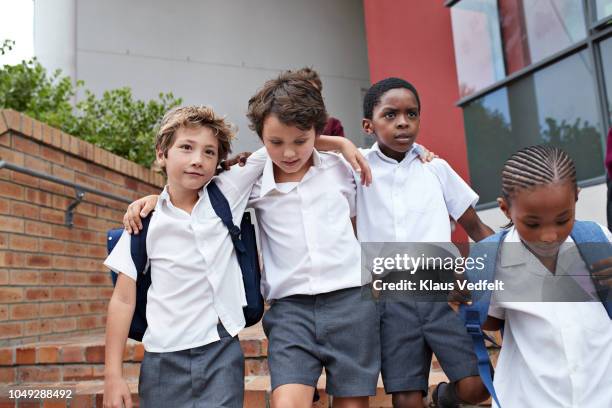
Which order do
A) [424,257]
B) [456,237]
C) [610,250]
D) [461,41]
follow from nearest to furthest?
[610,250], [424,257], [461,41], [456,237]

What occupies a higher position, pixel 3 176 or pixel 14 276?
pixel 3 176

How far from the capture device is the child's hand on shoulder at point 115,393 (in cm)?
195

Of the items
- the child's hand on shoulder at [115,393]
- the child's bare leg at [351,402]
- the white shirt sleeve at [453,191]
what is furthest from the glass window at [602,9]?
the child's hand on shoulder at [115,393]

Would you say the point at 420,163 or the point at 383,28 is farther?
the point at 383,28

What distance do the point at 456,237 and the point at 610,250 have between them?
4181mm

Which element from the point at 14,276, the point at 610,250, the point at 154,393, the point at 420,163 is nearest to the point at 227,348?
the point at 154,393

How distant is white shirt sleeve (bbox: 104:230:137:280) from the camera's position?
2037mm

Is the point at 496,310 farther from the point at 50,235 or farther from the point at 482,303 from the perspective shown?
the point at 50,235

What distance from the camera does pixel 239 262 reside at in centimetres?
214

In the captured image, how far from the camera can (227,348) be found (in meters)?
2.01

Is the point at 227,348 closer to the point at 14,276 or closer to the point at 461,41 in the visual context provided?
the point at 14,276

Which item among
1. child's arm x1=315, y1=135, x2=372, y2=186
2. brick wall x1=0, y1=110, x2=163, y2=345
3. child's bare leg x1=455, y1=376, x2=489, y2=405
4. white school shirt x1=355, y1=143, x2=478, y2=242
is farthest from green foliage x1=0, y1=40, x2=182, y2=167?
child's bare leg x1=455, y1=376, x2=489, y2=405

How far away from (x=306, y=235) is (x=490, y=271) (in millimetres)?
644

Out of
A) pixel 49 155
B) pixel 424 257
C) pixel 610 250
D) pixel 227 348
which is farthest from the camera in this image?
pixel 49 155
